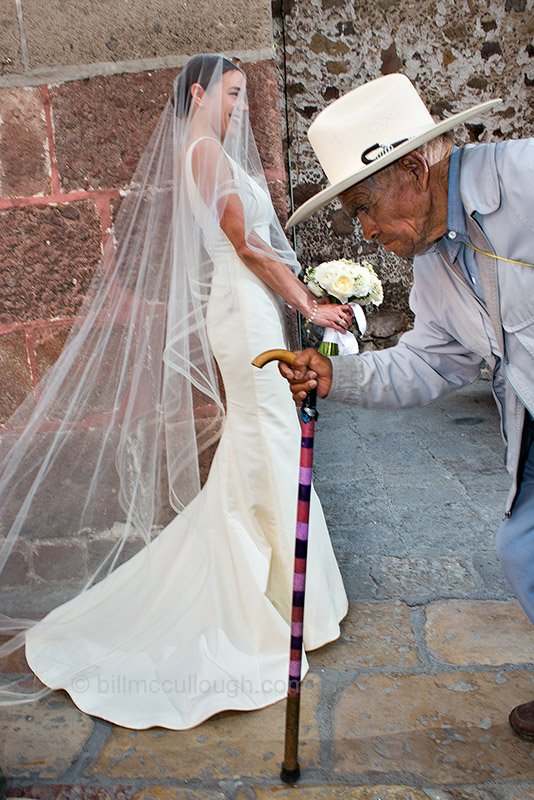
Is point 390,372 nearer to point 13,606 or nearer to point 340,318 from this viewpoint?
point 340,318

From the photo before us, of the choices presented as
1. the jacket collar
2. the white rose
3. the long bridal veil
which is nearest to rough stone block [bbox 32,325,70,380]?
the long bridal veil

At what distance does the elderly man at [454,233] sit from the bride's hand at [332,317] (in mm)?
719

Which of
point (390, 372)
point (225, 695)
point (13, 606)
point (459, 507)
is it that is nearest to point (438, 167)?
point (390, 372)

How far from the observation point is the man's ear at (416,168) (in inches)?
73.4

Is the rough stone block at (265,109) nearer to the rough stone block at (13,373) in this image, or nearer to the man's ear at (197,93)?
the man's ear at (197,93)

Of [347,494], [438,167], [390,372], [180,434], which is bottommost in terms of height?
[347,494]

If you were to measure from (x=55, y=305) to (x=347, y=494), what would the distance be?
2.03m

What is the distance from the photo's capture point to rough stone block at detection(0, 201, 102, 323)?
303 centimetres

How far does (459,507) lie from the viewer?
399 cm

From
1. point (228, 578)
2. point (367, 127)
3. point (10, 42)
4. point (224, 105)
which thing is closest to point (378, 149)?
point (367, 127)

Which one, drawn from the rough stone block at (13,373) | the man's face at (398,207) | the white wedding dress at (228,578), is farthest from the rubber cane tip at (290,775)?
the rough stone block at (13,373)

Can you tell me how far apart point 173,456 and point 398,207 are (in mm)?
1227

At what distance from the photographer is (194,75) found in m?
2.71

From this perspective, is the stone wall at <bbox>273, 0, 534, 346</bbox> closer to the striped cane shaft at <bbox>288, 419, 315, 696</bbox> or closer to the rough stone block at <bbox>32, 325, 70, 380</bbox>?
the rough stone block at <bbox>32, 325, 70, 380</bbox>
